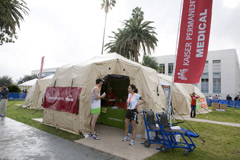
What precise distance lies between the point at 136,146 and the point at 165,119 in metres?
1.21

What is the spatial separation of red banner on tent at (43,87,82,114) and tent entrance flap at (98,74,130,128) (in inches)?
62.4

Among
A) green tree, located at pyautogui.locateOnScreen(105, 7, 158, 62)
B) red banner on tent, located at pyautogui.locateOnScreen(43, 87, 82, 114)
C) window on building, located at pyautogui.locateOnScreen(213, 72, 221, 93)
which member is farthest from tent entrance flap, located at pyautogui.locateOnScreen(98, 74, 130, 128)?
window on building, located at pyautogui.locateOnScreen(213, 72, 221, 93)

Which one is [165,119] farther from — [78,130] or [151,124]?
[78,130]

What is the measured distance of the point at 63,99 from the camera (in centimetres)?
655

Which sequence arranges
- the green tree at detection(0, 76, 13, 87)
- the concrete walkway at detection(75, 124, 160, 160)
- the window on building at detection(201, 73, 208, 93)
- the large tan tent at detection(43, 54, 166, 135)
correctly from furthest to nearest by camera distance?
1. the green tree at detection(0, 76, 13, 87)
2. the window on building at detection(201, 73, 208, 93)
3. the large tan tent at detection(43, 54, 166, 135)
4. the concrete walkway at detection(75, 124, 160, 160)

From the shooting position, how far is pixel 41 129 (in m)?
6.51

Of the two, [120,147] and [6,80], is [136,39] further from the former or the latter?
[6,80]

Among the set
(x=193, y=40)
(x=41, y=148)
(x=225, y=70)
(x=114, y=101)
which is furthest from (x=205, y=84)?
(x=41, y=148)

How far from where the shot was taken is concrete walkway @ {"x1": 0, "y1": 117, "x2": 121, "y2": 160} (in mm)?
3942

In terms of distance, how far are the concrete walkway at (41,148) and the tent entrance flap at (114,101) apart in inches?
103

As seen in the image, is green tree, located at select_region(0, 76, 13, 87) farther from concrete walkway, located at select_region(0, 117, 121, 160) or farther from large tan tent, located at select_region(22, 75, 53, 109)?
concrete walkway, located at select_region(0, 117, 121, 160)

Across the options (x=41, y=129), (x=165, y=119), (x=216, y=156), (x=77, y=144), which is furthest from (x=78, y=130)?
(x=216, y=156)

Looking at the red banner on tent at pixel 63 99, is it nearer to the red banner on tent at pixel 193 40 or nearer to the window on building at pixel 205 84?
the red banner on tent at pixel 193 40

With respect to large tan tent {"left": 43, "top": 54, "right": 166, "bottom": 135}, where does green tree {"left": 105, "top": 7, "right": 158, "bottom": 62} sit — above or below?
above
